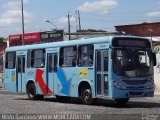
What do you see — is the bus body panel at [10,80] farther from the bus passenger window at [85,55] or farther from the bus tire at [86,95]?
the bus tire at [86,95]

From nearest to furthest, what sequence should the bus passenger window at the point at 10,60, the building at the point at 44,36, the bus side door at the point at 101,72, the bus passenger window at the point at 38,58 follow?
the bus side door at the point at 101,72
the bus passenger window at the point at 38,58
the bus passenger window at the point at 10,60
the building at the point at 44,36

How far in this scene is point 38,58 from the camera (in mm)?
25609

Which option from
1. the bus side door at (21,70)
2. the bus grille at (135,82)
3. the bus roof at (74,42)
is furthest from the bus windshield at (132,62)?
the bus side door at (21,70)

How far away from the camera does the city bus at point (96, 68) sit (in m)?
20.1

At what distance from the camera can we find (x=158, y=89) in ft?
112

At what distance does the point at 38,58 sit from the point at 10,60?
312 centimetres

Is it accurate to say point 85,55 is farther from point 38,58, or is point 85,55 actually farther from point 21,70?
point 21,70

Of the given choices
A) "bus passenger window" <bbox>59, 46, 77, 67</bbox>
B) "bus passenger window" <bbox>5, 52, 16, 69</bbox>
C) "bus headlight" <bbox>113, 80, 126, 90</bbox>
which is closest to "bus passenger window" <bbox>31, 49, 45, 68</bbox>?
"bus passenger window" <bbox>59, 46, 77, 67</bbox>

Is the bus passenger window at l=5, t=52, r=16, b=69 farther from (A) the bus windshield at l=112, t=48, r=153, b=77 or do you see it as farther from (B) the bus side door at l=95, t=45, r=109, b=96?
(A) the bus windshield at l=112, t=48, r=153, b=77

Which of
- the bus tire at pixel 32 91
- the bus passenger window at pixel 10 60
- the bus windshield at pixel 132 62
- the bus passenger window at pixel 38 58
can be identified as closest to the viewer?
the bus windshield at pixel 132 62

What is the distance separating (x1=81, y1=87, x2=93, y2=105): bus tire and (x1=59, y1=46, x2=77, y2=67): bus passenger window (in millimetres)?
1453

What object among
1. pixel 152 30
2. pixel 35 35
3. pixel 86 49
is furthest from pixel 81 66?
pixel 35 35

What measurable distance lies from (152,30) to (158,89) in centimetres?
4010

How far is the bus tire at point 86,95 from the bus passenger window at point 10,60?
7166 mm
